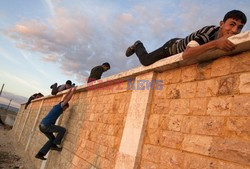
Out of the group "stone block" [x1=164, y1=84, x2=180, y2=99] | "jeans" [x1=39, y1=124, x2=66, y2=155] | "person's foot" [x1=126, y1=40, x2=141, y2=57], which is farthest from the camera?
"jeans" [x1=39, y1=124, x2=66, y2=155]

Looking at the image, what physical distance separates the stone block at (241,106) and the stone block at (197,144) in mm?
365

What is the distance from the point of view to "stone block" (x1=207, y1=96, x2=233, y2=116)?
1.91 m

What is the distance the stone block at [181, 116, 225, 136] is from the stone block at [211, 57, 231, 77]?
50cm

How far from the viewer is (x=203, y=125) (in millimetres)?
2049

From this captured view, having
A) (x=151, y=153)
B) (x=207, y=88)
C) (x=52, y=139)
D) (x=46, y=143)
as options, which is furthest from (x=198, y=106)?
(x=46, y=143)

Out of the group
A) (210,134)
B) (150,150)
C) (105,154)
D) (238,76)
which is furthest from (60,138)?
(238,76)

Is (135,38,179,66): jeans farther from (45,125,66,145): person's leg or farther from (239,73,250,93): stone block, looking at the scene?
(45,125,66,145): person's leg

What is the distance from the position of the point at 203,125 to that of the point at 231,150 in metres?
0.37

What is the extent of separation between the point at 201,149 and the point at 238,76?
828 mm

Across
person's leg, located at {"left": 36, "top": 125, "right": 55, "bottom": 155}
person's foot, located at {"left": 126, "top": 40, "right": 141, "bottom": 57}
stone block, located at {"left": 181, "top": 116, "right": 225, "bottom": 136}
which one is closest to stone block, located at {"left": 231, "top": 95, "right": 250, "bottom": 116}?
stone block, located at {"left": 181, "top": 116, "right": 225, "bottom": 136}

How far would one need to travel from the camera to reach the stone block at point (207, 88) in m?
2.11

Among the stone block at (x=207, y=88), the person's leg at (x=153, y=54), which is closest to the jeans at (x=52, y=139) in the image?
the person's leg at (x=153, y=54)

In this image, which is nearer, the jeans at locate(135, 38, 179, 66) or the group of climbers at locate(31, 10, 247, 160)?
the group of climbers at locate(31, 10, 247, 160)

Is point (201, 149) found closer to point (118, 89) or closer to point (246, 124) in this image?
point (246, 124)
